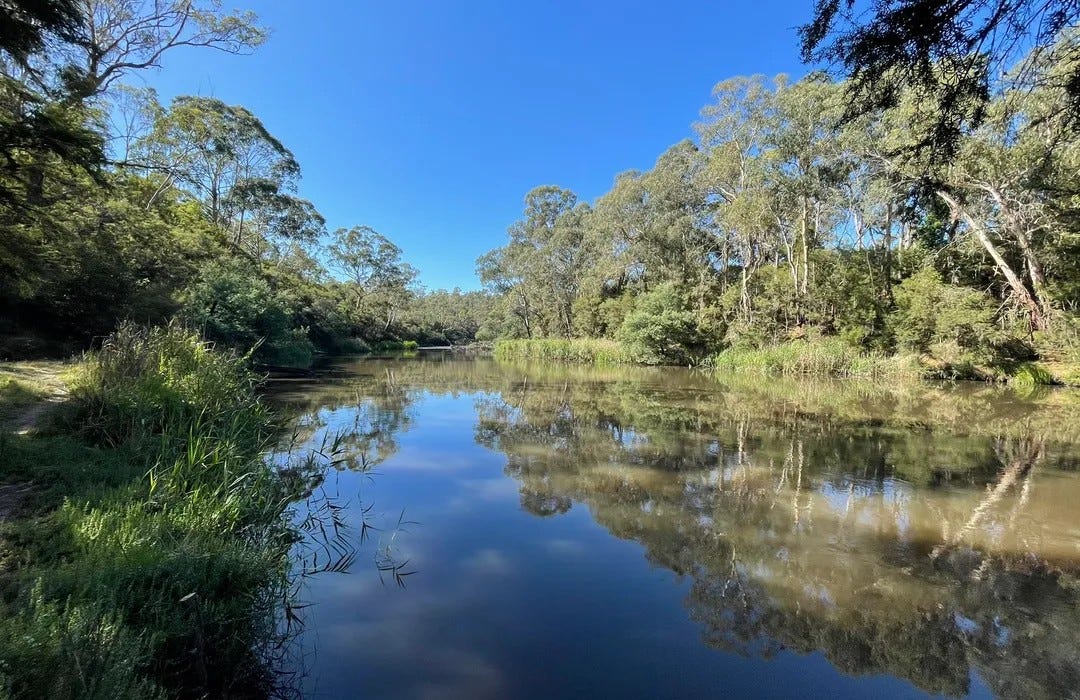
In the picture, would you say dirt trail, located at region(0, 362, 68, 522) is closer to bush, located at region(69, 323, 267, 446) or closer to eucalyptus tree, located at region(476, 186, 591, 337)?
bush, located at region(69, 323, 267, 446)

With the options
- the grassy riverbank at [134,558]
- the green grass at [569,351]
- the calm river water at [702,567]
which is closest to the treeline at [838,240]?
the green grass at [569,351]

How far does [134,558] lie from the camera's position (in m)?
2.51

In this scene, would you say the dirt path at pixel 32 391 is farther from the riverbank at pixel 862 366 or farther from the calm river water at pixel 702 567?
the riverbank at pixel 862 366

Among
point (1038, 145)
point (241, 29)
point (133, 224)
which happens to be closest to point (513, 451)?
point (133, 224)

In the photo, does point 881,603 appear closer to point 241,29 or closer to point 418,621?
point 418,621

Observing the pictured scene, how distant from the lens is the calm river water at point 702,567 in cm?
271

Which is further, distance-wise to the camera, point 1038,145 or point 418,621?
point 1038,145

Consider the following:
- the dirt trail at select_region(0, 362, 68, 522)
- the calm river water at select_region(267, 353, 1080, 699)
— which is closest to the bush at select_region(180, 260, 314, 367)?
the dirt trail at select_region(0, 362, 68, 522)

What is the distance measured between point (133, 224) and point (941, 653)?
18903 millimetres

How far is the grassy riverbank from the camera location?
5.66ft

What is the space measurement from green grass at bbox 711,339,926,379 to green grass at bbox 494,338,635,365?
760cm

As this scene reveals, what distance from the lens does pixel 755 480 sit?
19.9 feet

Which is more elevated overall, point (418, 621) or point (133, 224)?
point (133, 224)

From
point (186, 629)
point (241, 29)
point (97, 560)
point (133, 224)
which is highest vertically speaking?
point (241, 29)
